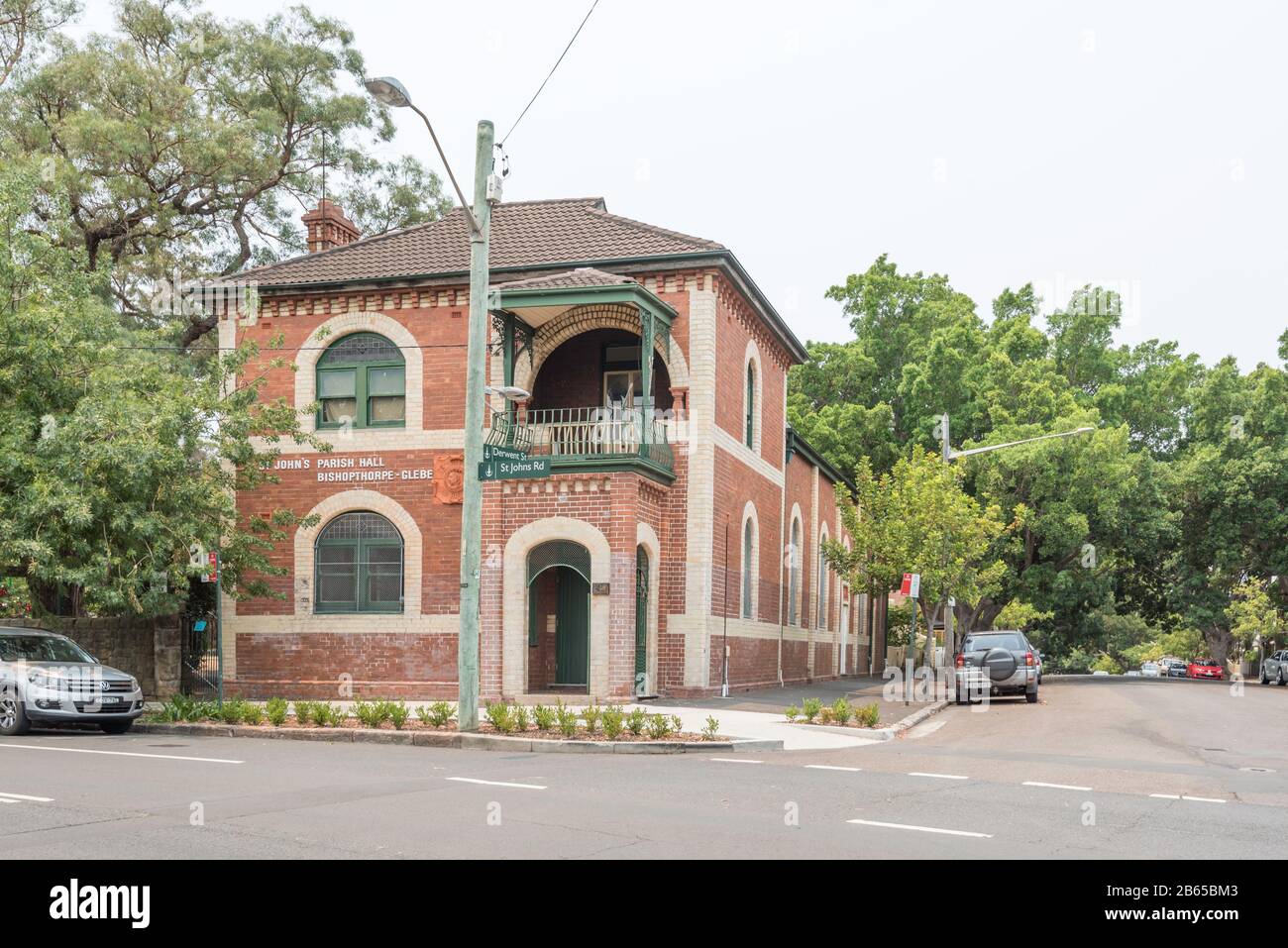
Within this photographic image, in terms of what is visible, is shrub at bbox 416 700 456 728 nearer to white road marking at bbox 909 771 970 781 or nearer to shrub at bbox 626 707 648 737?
shrub at bbox 626 707 648 737

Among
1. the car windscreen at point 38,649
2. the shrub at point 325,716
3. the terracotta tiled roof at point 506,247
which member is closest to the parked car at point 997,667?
the terracotta tiled roof at point 506,247

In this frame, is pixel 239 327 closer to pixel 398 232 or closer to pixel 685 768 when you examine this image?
pixel 398 232

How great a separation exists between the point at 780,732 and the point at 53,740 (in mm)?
Answer: 9621

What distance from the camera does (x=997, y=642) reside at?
92.1 ft

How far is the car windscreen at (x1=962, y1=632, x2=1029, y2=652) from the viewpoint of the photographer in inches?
1096

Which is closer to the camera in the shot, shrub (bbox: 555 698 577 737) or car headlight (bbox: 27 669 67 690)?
shrub (bbox: 555 698 577 737)

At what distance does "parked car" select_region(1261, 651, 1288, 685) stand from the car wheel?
4525 centimetres

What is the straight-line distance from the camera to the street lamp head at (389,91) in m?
14.4

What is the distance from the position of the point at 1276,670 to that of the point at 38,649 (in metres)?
45.6

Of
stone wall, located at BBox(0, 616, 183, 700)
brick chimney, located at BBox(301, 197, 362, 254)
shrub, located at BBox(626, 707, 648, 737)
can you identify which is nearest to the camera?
shrub, located at BBox(626, 707, 648, 737)

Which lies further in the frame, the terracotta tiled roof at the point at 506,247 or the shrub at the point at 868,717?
the terracotta tiled roof at the point at 506,247

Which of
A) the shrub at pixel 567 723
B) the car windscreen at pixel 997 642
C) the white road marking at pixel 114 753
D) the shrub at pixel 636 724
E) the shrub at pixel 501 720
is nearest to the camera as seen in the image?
the white road marking at pixel 114 753

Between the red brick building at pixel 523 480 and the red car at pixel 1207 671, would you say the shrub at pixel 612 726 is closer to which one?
the red brick building at pixel 523 480

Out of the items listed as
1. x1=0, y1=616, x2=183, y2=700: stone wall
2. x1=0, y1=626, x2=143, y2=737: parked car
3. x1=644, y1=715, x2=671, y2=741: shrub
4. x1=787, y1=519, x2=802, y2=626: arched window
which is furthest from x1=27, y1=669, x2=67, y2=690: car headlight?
x1=787, y1=519, x2=802, y2=626: arched window
